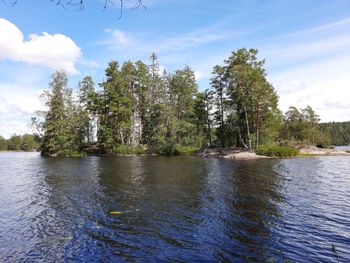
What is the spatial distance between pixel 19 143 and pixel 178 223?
16738cm

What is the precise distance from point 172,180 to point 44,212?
1203cm

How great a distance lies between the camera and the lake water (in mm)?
9273

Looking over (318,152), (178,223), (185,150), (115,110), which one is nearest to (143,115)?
(115,110)

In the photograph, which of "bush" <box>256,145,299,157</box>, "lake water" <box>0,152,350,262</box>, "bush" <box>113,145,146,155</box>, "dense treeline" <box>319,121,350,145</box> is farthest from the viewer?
Result: "dense treeline" <box>319,121,350,145</box>

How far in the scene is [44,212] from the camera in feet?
48.5

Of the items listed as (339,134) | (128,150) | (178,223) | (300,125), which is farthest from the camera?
(339,134)

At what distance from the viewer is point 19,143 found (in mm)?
153875

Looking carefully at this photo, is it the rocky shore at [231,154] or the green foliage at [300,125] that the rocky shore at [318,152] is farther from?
the green foliage at [300,125]

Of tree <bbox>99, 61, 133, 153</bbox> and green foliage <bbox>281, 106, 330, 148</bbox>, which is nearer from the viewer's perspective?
tree <bbox>99, 61, 133, 153</bbox>

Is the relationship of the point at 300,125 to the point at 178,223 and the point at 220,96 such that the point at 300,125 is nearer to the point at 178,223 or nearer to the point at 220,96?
the point at 220,96

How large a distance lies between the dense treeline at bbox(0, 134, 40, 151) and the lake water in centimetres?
13839

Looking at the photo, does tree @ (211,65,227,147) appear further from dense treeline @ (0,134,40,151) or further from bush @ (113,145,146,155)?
dense treeline @ (0,134,40,151)

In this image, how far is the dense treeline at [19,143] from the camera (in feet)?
475

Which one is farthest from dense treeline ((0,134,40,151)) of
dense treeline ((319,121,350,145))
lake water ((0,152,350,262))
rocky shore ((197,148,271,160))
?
dense treeline ((319,121,350,145))
